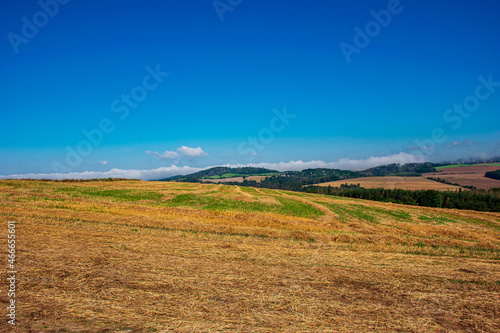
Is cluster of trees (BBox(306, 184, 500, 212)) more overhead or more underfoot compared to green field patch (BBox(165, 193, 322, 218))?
more underfoot

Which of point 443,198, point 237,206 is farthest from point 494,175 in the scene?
point 237,206

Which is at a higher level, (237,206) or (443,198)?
(237,206)

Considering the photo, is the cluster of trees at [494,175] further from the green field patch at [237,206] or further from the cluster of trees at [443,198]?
the green field patch at [237,206]
